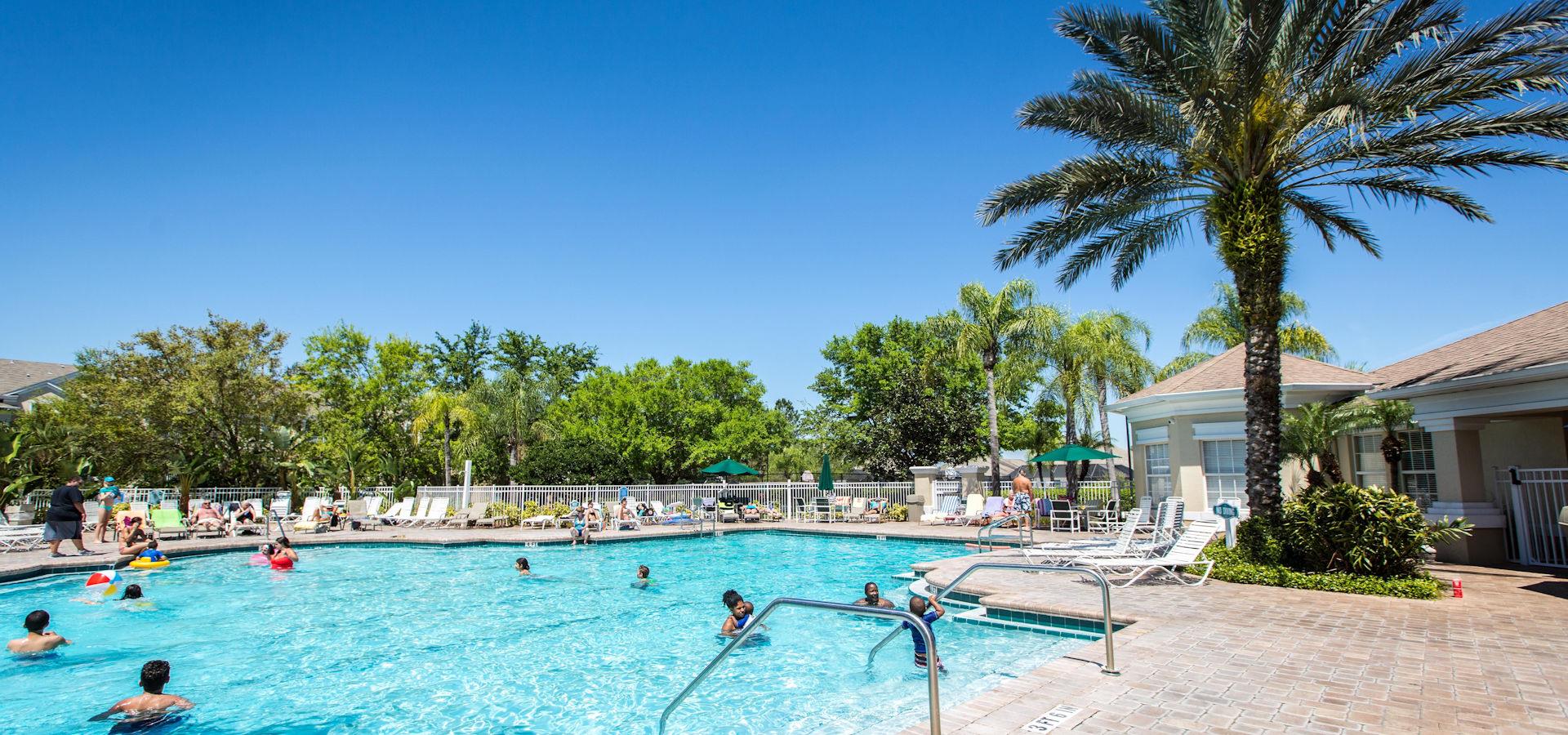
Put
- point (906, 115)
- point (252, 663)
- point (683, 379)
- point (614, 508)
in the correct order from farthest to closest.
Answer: point (683, 379) → point (614, 508) → point (906, 115) → point (252, 663)

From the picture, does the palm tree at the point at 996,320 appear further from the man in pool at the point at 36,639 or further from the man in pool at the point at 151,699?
the man in pool at the point at 36,639

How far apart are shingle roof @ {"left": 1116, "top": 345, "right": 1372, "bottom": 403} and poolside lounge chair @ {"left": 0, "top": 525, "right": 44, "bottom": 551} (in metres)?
24.1

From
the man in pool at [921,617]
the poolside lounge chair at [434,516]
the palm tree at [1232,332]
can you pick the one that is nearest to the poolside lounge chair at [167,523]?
the poolside lounge chair at [434,516]

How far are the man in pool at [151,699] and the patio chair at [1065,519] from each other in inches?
652

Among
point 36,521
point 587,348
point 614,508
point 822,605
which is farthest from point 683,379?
point 822,605

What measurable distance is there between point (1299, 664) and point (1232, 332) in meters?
29.3

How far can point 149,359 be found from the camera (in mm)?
23328

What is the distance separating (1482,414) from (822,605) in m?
12.4

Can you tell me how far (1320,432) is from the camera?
1363 centimetres

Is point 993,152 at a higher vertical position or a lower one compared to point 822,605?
higher

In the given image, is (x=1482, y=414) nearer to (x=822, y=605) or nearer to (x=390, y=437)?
(x=822, y=605)

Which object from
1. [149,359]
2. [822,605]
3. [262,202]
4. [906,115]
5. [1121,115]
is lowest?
[822,605]

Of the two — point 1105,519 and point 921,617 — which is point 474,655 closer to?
point 921,617

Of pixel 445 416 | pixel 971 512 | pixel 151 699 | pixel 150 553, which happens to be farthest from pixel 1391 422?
pixel 445 416
